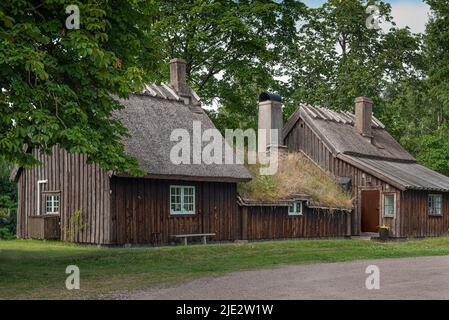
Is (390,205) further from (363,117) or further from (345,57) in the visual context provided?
(345,57)

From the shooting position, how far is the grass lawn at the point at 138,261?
13.6 m

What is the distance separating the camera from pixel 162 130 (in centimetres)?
2750

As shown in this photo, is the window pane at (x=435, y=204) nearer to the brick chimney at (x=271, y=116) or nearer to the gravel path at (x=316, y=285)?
the brick chimney at (x=271, y=116)

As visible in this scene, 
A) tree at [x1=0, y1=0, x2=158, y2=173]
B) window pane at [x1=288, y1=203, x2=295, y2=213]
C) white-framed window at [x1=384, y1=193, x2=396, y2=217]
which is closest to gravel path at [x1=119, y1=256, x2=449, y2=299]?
tree at [x1=0, y1=0, x2=158, y2=173]

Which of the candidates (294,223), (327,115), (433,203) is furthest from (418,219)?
(327,115)

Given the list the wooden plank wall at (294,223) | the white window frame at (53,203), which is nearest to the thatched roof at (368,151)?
the wooden plank wall at (294,223)

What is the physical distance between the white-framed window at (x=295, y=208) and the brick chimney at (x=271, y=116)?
4946 millimetres

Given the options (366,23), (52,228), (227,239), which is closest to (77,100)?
(52,228)

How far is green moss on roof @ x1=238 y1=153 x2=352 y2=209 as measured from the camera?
30.0 meters

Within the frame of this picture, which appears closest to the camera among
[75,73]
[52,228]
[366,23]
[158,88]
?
[75,73]

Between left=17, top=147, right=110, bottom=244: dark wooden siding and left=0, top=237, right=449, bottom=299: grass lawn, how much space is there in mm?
1025

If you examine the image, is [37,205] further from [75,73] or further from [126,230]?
[75,73]

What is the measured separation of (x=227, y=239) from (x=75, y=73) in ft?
46.3

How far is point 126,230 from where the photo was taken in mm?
24562
